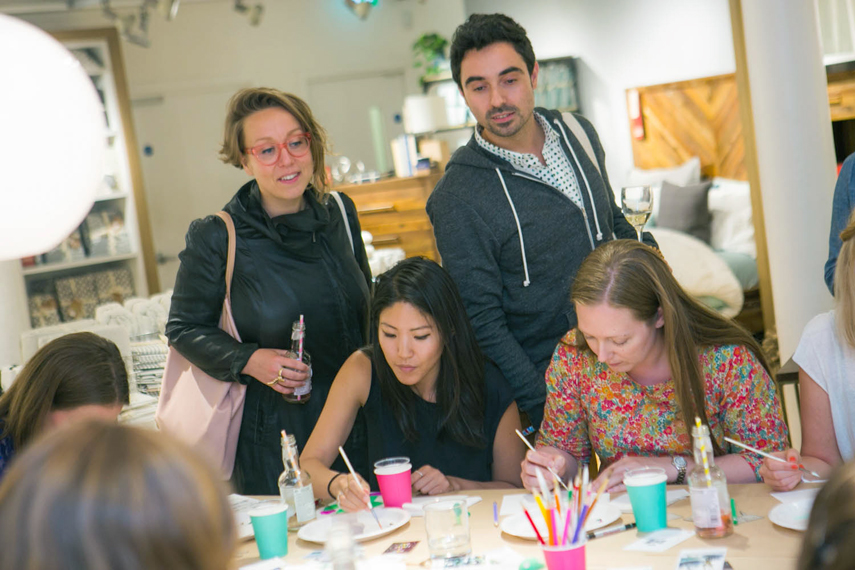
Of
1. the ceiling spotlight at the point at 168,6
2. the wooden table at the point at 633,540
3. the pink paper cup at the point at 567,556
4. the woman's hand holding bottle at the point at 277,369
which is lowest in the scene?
the wooden table at the point at 633,540

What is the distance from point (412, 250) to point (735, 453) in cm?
556

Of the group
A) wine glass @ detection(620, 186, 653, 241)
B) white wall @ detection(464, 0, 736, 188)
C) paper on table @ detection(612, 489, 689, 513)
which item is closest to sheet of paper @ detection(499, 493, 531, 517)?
paper on table @ detection(612, 489, 689, 513)

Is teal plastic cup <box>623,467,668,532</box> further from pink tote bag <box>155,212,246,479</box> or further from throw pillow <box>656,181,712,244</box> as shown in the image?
throw pillow <box>656,181,712,244</box>

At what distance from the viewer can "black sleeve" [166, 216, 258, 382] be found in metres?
2.52

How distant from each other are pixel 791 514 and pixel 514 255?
1.06 meters

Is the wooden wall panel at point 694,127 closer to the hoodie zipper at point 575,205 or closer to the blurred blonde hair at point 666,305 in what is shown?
the hoodie zipper at point 575,205

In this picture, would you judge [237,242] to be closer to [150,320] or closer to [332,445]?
[332,445]

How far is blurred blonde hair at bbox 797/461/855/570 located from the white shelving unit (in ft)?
22.0

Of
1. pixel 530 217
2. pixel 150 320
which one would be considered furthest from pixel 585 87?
pixel 530 217

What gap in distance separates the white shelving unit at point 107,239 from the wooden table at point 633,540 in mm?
5422

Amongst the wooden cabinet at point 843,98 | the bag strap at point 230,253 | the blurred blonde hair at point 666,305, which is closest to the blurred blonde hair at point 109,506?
the blurred blonde hair at point 666,305

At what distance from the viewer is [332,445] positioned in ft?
8.05

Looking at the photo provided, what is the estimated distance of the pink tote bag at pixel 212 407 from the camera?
101 inches

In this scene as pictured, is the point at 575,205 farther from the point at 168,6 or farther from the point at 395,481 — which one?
the point at 168,6
